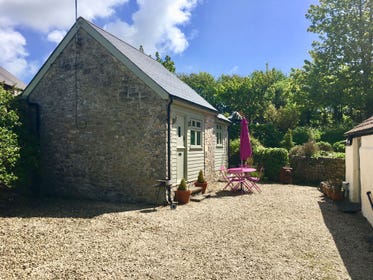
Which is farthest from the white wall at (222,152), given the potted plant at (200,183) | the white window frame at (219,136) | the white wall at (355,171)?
the white wall at (355,171)

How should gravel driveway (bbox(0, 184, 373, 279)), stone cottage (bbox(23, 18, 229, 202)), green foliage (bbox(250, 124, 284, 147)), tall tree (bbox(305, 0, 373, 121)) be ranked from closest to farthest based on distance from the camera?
gravel driveway (bbox(0, 184, 373, 279))
stone cottage (bbox(23, 18, 229, 202))
tall tree (bbox(305, 0, 373, 121))
green foliage (bbox(250, 124, 284, 147))

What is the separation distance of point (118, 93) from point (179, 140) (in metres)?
2.96

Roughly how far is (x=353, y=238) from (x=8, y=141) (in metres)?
10.1

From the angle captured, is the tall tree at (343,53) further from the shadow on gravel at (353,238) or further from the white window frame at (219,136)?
the shadow on gravel at (353,238)

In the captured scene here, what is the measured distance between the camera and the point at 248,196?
11.2 metres

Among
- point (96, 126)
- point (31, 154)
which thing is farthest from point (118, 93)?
point (31, 154)

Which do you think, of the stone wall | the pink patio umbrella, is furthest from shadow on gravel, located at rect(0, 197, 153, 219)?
the stone wall

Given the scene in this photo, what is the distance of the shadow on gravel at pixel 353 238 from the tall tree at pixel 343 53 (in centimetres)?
1625

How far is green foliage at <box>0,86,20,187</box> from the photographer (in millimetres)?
8266

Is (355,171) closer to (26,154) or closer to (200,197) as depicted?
(200,197)

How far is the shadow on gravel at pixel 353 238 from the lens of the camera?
4.61 metres

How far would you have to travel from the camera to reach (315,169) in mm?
15109

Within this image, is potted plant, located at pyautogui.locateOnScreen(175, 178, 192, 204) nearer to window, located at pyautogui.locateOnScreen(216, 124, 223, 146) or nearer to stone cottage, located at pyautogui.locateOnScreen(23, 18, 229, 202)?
stone cottage, located at pyautogui.locateOnScreen(23, 18, 229, 202)

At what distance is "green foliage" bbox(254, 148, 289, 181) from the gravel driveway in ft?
21.4
